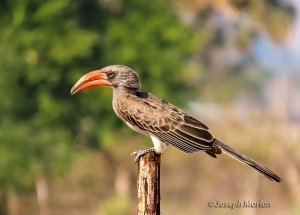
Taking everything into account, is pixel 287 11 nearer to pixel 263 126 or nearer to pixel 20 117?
pixel 263 126

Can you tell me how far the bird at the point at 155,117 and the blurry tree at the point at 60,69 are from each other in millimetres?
24716

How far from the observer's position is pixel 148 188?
10.1 m

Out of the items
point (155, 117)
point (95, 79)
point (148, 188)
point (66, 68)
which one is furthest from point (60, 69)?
point (148, 188)

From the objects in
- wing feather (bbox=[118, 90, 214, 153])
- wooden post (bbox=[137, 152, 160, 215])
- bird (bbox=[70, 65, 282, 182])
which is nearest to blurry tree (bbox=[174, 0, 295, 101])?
bird (bbox=[70, 65, 282, 182])

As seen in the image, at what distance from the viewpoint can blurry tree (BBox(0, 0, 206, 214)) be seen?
38031 mm

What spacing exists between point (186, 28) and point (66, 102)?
277 inches

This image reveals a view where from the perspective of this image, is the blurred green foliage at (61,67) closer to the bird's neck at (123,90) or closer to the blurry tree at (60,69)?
the blurry tree at (60,69)

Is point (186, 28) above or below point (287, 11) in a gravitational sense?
below

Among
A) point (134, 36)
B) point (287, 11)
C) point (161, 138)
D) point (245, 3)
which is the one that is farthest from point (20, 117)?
point (161, 138)

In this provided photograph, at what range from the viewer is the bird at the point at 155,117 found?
35.4 ft

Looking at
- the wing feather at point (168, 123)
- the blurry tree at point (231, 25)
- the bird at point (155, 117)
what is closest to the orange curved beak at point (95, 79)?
the bird at point (155, 117)

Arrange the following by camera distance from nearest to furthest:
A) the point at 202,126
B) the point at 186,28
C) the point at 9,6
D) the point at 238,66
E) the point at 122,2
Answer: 1. the point at 202,126
2. the point at 9,6
3. the point at 186,28
4. the point at 122,2
5. the point at 238,66

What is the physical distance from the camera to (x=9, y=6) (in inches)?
1580

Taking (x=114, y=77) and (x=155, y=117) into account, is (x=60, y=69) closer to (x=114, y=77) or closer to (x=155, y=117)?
(x=114, y=77)
